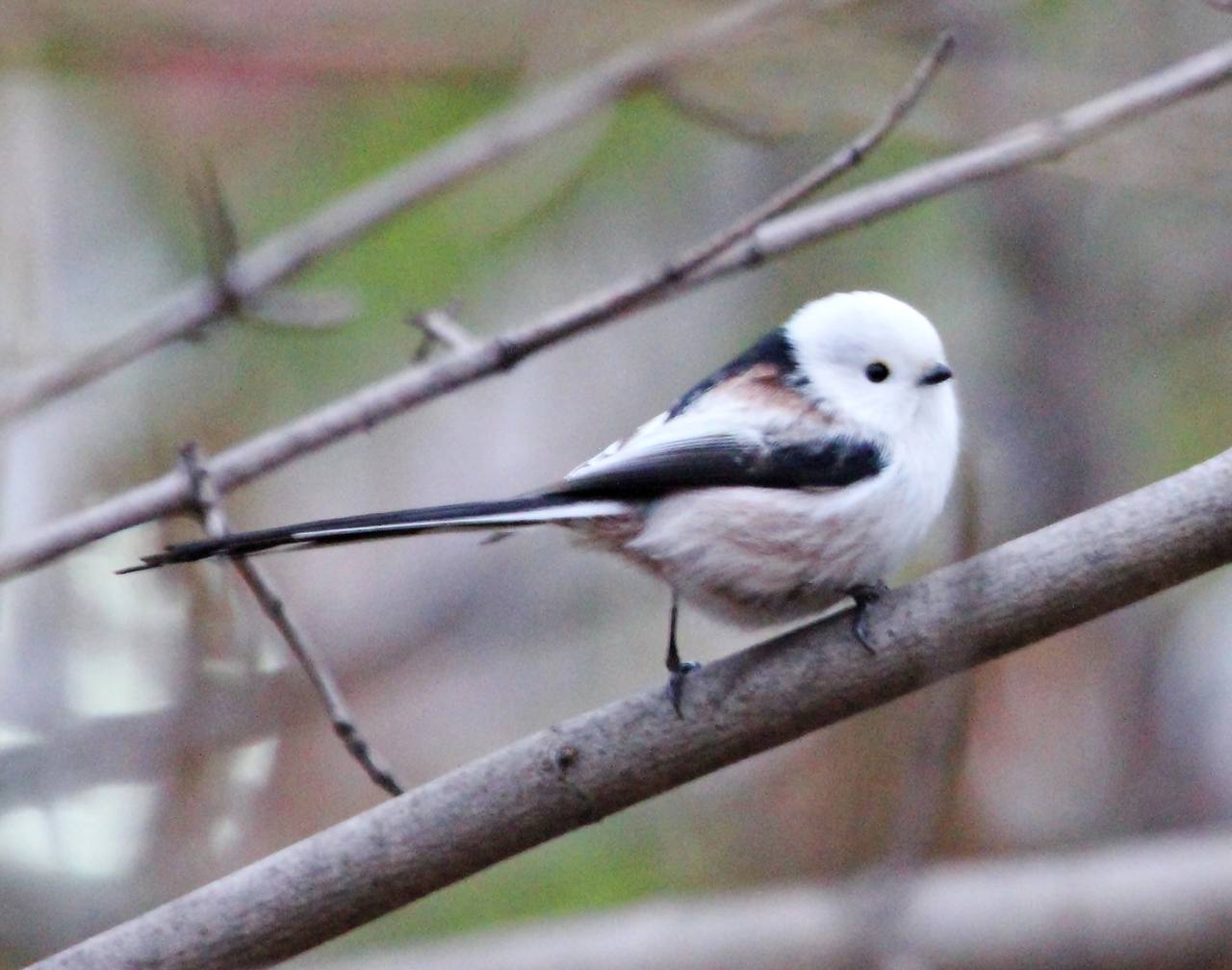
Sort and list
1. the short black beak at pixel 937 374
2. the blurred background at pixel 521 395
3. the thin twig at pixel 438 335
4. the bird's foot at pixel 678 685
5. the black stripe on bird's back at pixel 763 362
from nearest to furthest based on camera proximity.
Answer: the bird's foot at pixel 678 685
the short black beak at pixel 937 374
the black stripe on bird's back at pixel 763 362
the thin twig at pixel 438 335
the blurred background at pixel 521 395

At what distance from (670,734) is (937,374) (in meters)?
0.80

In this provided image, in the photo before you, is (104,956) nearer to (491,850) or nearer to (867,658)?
(491,850)

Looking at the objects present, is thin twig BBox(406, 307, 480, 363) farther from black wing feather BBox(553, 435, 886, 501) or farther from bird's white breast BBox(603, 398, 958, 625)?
bird's white breast BBox(603, 398, 958, 625)

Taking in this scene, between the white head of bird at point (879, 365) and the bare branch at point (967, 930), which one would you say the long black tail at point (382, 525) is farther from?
the bare branch at point (967, 930)

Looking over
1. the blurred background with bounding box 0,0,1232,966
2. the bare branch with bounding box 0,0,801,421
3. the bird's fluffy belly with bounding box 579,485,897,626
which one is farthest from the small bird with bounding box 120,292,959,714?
the bare branch with bounding box 0,0,801,421

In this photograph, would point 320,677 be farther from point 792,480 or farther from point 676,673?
point 792,480

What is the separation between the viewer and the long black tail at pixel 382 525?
5.94ft

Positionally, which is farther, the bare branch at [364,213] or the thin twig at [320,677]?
the bare branch at [364,213]

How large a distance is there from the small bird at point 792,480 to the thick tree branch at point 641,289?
180mm

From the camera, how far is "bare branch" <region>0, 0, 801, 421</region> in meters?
2.60

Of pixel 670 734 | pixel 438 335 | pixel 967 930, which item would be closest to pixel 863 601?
pixel 670 734

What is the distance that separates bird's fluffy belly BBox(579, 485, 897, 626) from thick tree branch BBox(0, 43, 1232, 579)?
348mm

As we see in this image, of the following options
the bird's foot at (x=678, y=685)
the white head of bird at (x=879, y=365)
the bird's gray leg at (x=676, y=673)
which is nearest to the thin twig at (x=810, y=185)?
the white head of bird at (x=879, y=365)

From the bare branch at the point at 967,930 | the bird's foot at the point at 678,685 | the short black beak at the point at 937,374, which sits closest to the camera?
the bird's foot at the point at 678,685
